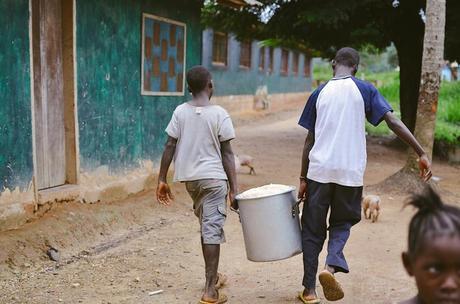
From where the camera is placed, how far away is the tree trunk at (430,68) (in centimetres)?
798

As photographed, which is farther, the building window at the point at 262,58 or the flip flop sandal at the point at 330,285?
the building window at the point at 262,58

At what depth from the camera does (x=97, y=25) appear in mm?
6527

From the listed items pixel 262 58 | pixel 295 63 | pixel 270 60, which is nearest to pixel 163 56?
pixel 262 58

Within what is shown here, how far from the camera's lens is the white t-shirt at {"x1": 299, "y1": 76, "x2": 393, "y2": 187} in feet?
12.8

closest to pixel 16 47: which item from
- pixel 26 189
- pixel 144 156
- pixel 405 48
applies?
pixel 26 189

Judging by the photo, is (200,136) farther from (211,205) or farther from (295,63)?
(295,63)

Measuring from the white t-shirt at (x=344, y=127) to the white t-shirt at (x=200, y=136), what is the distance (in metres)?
0.63

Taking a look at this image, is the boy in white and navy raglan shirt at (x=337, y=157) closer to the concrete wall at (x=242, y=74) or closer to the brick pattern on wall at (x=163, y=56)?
the brick pattern on wall at (x=163, y=56)

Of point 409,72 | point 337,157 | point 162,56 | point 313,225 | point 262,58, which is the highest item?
point 262,58

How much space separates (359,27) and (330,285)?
9.77 meters

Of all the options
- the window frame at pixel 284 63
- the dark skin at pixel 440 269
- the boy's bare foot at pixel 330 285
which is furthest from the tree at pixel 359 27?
the window frame at pixel 284 63

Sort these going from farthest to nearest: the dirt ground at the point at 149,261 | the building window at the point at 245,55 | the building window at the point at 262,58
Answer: the building window at the point at 262,58 < the building window at the point at 245,55 < the dirt ground at the point at 149,261

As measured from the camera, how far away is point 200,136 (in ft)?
13.4

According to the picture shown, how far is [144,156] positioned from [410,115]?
771 cm
